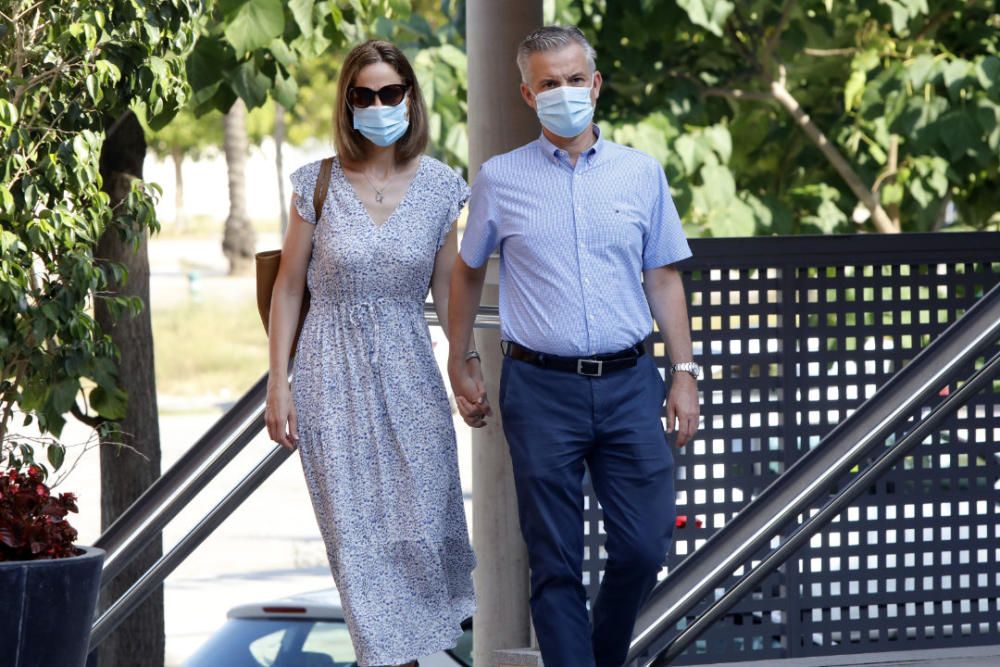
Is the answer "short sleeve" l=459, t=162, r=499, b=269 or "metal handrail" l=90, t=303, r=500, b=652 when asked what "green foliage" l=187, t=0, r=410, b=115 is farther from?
"short sleeve" l=459, t=162, r=499, b=269

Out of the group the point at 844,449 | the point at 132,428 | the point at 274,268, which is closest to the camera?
the point at 844,449

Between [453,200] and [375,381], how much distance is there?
500 mm

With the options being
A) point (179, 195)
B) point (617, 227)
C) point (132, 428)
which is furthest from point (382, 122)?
point (179, 195)

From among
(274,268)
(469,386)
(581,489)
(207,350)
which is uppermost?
(274,268)

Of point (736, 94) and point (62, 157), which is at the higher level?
point (736, 94)

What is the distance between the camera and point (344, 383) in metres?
4.02

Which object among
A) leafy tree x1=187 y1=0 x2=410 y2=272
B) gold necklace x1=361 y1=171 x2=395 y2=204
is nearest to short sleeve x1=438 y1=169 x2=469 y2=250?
gold necklace x1=361 y1=171 x2=395 y2=204

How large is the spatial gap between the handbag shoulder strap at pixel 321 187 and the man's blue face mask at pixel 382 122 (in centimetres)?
15

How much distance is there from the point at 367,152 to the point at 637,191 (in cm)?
68

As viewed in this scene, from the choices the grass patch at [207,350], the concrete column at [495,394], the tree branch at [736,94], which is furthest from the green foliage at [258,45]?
the grass patch at [207,350]

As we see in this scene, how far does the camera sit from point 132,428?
24.0ft

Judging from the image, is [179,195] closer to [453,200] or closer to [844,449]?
[453,200]

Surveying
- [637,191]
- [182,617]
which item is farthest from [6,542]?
[182,617]

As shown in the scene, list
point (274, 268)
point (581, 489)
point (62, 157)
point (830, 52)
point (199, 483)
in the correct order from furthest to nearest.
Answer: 1. point (830, 52)
2. point (62, 157)
3. point (199, 483)
4. point (274, 268)
5. point (581, 489)
